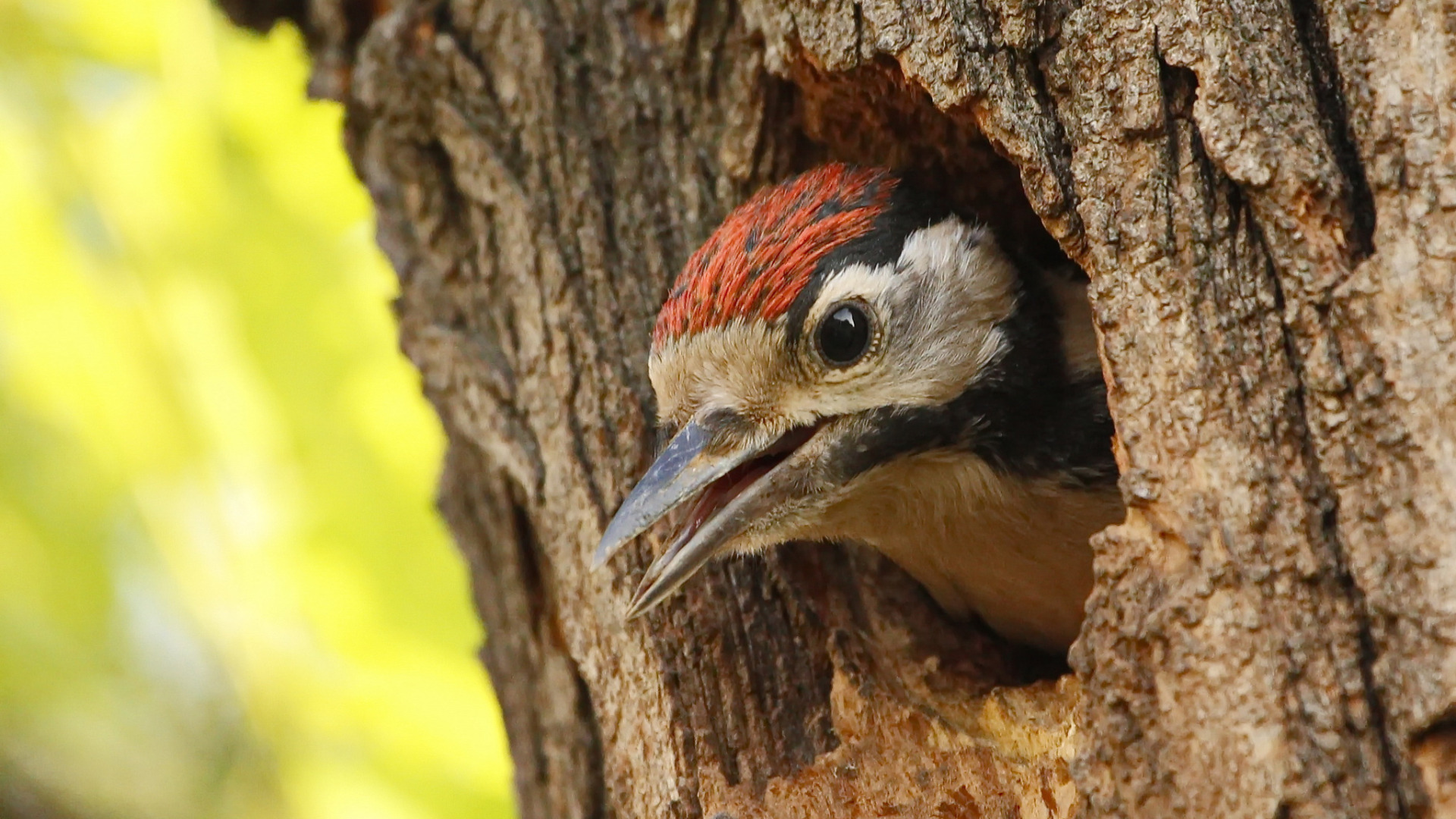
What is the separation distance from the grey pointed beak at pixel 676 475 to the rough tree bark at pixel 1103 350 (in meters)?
0.30

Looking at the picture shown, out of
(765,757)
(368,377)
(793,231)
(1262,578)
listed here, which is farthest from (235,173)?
(1262,578)

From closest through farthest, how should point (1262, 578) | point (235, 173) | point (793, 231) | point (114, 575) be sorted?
point (1262, 578) < point (793, 231) < point (235, 173) < point (114, 575)

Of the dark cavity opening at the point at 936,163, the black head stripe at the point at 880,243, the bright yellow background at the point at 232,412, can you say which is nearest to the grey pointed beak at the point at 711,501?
the black head stripe at the point at 880,243

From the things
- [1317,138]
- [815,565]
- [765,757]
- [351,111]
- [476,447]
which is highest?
[351,111]

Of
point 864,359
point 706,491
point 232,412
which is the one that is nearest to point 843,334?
point 864,359

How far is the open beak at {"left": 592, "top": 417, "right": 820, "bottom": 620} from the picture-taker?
2.95 m

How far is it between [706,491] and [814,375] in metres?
0.35

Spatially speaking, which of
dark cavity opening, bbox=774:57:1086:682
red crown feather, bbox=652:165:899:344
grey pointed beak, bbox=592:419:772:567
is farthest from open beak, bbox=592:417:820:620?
dark cavity opening, bbox=774:57:1086:682

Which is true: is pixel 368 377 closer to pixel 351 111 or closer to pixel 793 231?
pixel 351 111

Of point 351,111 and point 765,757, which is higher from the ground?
point 351,111

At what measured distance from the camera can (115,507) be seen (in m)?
4.76

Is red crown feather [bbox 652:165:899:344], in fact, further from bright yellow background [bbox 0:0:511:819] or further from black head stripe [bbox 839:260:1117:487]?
bright yellow background [bbox 0:0:511:819]

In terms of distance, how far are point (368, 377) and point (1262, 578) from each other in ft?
10.3

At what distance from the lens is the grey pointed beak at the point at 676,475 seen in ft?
9.65
